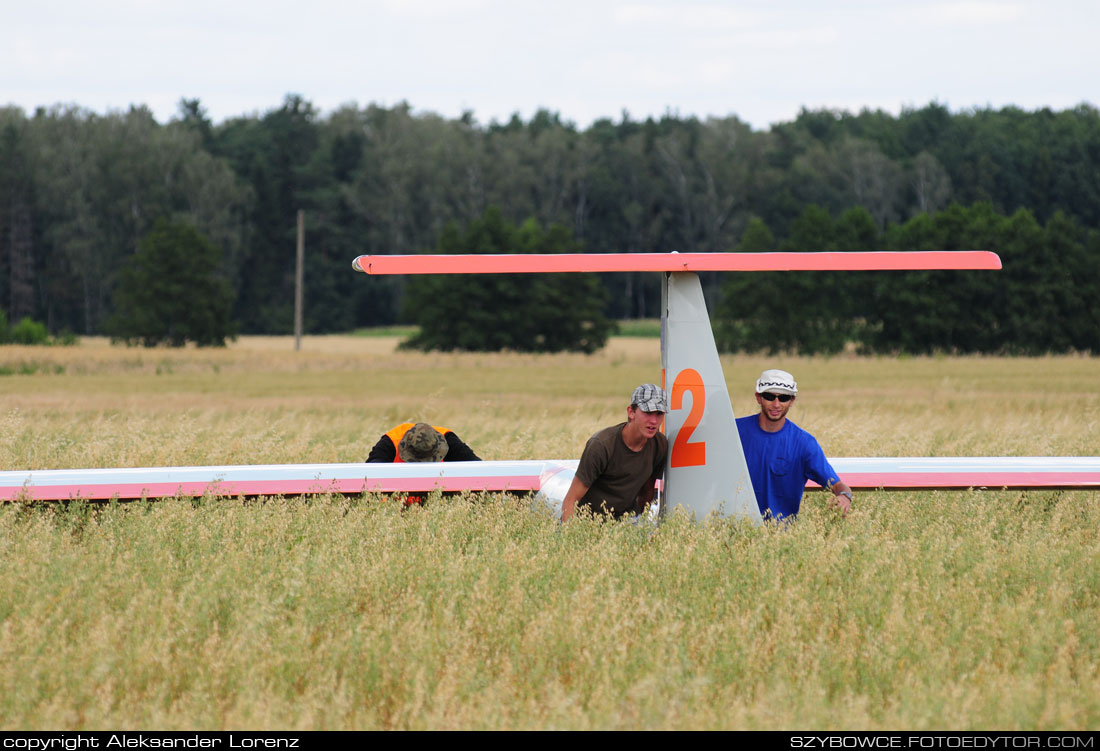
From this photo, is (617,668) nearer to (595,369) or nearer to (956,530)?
(956,530)

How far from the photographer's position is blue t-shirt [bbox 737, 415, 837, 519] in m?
6.23

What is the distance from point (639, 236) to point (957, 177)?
24.2 metres

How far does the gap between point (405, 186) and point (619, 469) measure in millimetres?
74970

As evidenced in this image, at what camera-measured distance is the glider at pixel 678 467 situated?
5.73 meters

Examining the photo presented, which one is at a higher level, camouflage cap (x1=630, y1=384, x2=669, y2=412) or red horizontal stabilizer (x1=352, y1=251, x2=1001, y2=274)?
red horizontal stabilizer (x1=352, y1=251, x2=1001, y2=274)

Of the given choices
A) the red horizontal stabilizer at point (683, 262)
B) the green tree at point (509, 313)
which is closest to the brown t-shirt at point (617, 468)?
the red horizontal stabilizer at point (683, 262)

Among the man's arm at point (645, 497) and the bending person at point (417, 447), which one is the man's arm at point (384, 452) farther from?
the man's arm at point (645, 497)

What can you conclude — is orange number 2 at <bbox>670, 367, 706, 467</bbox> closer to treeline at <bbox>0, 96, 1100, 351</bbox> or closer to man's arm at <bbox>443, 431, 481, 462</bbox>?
man's arm at <bbox>443, 431, 481, 462</bbox>

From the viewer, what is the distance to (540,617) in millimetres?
4727

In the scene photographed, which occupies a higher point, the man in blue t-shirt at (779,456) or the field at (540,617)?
the man in blue t-shirt at (779,456)

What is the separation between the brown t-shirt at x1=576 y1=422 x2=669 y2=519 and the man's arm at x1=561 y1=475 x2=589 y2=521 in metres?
0.03

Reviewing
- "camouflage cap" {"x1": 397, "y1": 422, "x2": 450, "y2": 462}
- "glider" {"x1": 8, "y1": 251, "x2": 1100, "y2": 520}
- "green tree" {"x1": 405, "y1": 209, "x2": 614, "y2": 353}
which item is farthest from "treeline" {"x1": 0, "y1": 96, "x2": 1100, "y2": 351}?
"glider" {"x1": 8, "y1": 251, "x2": 1100, "y2": 520}

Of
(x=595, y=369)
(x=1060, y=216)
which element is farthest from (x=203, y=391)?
(x=1060, y=216)

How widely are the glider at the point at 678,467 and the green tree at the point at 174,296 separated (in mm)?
50341
